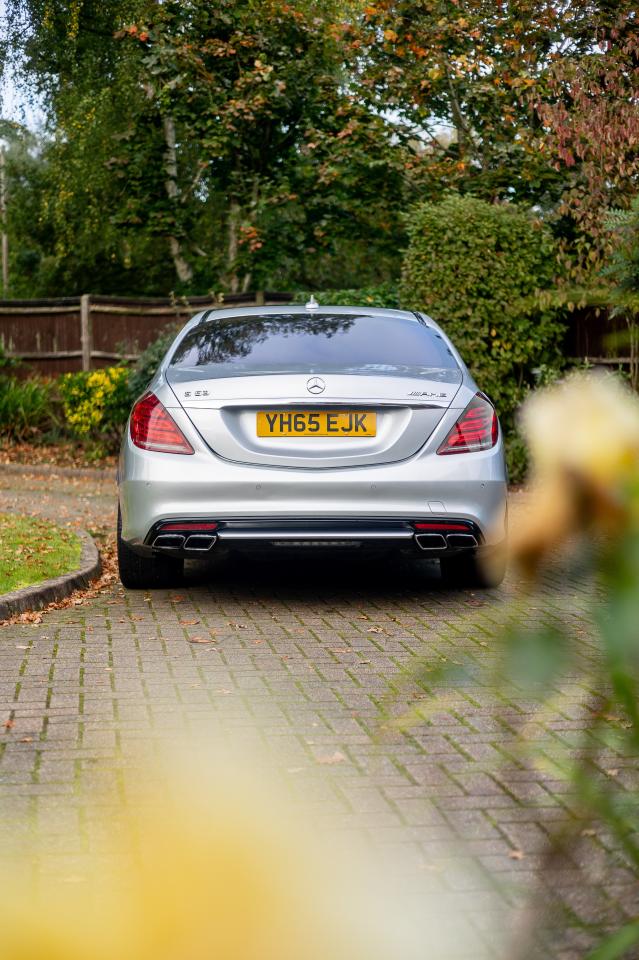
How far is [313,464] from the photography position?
6367 millimetres

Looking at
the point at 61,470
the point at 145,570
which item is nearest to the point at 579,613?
the point at 145,570

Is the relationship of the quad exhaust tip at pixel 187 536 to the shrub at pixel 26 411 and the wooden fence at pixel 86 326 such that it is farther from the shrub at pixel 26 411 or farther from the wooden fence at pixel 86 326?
the wooden fence at pixel 86 326

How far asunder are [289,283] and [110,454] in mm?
10426

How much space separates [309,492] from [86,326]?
11.9 meters

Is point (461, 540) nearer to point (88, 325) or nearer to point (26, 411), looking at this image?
point (26, 411)

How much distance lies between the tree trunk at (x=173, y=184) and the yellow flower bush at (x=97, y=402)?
6533mm

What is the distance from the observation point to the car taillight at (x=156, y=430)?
647 centimetres

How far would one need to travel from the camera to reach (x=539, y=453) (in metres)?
0.73

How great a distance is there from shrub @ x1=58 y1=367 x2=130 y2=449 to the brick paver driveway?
329 inches

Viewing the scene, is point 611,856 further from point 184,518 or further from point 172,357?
point 172,357

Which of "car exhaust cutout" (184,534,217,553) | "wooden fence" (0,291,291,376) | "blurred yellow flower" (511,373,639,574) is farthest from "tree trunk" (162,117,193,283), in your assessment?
"blurred yellow flower" (511,373,639,574)

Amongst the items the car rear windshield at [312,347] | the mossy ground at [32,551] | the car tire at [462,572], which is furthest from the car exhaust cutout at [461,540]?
the mossy ground at [32,551]

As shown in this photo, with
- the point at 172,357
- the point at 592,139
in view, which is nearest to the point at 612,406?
the point at 172,357

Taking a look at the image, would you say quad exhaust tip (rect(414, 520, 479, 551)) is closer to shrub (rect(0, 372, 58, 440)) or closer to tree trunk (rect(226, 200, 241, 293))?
shrub (rect(0, 372, 58, 440))
